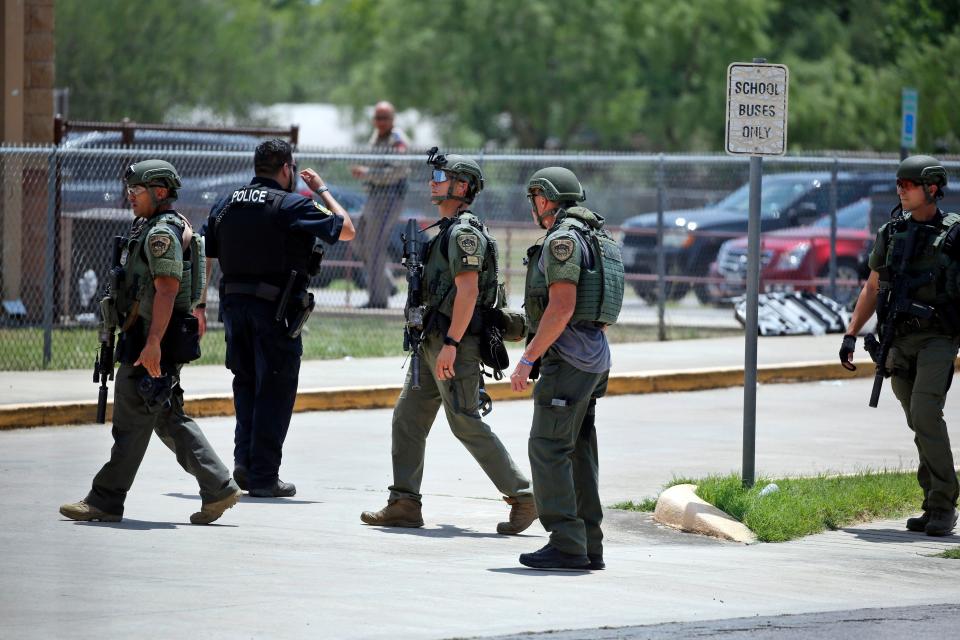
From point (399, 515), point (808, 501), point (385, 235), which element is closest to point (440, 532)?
point (399, 515)

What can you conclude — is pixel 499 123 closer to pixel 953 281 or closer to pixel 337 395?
pixel 337 395

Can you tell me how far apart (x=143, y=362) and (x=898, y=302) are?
3.90m

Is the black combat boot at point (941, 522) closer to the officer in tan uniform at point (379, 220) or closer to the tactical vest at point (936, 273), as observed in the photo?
the tactical vest at point (936, 273)

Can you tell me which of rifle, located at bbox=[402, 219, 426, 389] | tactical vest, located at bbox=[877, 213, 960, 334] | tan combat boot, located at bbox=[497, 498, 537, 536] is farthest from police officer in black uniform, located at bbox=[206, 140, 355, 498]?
tactical vest, located at bbox=[877, 213, 960, 334]

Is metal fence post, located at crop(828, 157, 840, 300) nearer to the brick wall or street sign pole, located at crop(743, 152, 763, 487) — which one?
the brick wall

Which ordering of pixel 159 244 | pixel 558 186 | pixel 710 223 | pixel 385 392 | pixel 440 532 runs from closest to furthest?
pixel 558 186
pixel 159 244
pixel 440 532
pixel 385 392
pixel 710 223

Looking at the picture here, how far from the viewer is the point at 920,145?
2877cm

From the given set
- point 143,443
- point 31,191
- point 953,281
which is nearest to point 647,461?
point 953,281

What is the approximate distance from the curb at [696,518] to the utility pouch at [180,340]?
8.55 ft

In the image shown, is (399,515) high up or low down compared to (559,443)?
down

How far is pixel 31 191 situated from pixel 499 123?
32.7 meters

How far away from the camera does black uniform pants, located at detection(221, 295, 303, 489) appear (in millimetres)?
9461

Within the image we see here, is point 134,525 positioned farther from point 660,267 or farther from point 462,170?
point 660,267

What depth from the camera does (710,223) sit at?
20828 millimetres
